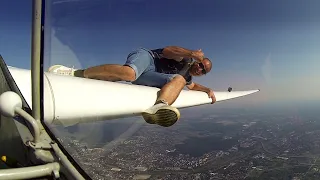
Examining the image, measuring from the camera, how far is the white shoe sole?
1370 mm

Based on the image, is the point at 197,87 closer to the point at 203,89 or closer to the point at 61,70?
the point at 203,89

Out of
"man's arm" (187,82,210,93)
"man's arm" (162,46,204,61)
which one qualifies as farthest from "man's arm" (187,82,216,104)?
"man's arm" (162,46,204,61)

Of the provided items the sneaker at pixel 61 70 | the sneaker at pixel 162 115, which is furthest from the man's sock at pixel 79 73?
the sneaker at pixel 162 115

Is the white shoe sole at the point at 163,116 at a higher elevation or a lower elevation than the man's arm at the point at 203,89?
lower

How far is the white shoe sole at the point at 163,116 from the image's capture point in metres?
1.37

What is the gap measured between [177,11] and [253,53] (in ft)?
0.97

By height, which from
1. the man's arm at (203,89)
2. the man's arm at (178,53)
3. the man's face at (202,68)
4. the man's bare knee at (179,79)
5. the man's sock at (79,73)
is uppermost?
the man's arm at (178,53)

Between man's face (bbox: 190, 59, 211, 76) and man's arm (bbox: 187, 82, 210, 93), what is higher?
man's face (bbox: 190, 59, 211, 76)

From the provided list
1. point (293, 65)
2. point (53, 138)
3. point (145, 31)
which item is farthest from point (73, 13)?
point (293, 65)

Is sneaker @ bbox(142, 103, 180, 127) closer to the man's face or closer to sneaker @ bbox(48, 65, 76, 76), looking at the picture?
the man's face

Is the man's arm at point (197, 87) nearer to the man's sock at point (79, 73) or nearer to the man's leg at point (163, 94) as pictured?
the man's leg at point (163, 94)

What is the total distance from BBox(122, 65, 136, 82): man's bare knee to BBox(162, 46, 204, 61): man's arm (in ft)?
0.45

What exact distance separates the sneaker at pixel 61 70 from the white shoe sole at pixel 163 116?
32cm

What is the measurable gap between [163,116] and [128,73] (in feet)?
0.72
